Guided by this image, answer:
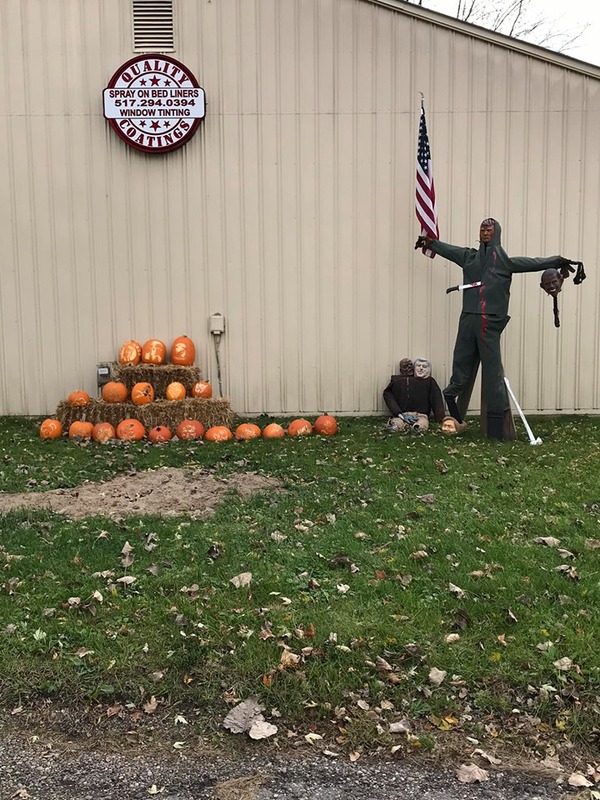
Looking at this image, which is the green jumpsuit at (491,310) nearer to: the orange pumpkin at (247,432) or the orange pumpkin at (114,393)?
the orange pumpkin at (247,432)

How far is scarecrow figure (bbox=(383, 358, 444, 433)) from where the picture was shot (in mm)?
9031

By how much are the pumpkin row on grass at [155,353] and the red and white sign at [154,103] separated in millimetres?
2567

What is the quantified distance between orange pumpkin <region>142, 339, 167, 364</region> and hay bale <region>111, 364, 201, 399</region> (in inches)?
10.2

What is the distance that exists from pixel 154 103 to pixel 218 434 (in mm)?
4511

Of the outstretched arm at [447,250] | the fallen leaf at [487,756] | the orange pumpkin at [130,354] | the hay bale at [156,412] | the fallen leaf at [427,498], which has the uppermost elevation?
the outstretched arm at [447,250]

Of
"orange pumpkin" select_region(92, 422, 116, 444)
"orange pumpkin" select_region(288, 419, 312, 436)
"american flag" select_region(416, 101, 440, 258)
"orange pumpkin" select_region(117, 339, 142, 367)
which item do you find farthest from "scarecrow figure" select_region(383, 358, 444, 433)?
"orange pumpkin" select_region(92, 422, 116, 444)

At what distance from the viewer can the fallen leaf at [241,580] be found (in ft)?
12.8

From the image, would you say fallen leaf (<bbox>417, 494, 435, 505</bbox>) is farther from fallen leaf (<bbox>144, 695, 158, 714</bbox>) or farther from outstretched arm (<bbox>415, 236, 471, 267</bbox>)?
outstretched arm (<bbox>415, 236, 471, 267</bbox>)

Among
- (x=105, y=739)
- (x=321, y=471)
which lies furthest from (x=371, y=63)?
(x=105, y=739)

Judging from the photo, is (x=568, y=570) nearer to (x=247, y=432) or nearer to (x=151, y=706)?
(x=151, y=706)

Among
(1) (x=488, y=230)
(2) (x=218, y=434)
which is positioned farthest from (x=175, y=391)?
(1) (x=488, y=230)

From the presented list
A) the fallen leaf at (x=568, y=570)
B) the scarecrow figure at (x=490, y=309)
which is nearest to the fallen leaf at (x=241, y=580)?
the fallen leaf at (x=568, y=570)

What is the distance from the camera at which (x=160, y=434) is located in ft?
Result: 27.0

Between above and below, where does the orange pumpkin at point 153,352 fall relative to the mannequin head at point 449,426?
above
